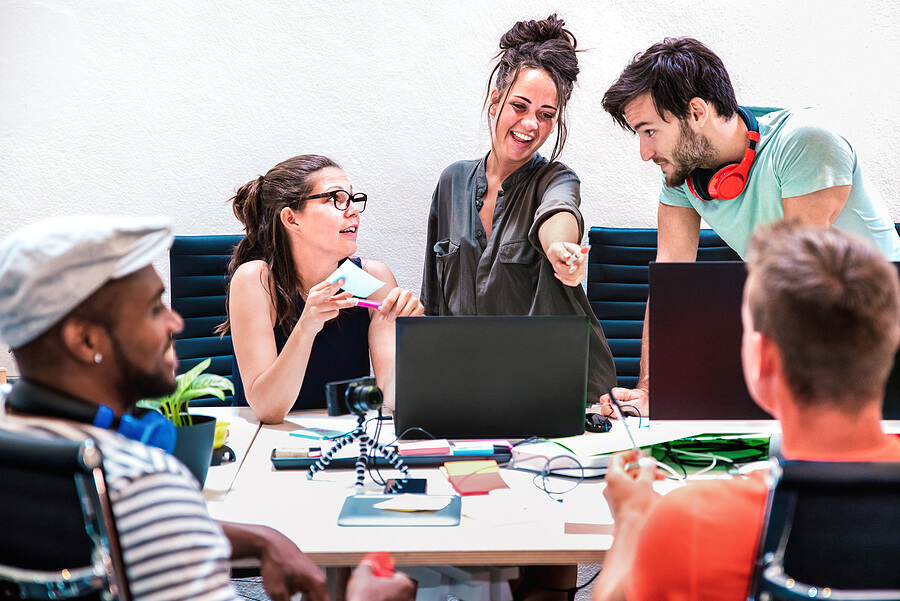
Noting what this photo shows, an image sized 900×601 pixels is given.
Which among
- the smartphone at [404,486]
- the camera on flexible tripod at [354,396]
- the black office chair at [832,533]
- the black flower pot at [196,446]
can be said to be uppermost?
the black office chair at [832,533]

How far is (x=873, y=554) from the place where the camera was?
0.73 metres

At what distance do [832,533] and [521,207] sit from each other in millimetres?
1600

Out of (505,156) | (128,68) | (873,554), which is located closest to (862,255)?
(873,554)

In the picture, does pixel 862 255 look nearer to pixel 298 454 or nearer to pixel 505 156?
pixel 298 454

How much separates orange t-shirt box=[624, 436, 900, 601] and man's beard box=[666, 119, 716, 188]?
52.4 inches

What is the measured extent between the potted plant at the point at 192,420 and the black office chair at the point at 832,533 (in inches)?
35.4

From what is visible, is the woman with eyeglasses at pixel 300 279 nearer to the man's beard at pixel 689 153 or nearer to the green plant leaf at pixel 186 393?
the green plant leaf at pixel 186 393

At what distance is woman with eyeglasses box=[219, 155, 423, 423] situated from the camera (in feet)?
6.47

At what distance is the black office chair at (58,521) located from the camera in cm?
73

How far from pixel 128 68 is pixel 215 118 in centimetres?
36

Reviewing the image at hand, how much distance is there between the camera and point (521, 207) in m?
2.24

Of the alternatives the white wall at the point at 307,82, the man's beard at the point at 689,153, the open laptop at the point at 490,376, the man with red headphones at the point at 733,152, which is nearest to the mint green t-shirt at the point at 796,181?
the man with red headphones at the point at 733,152

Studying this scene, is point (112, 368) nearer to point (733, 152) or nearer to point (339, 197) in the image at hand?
point (339, 197)

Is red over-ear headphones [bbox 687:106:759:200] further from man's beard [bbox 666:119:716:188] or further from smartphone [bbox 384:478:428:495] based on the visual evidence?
smartphone [bbox 384:478:428:495]
